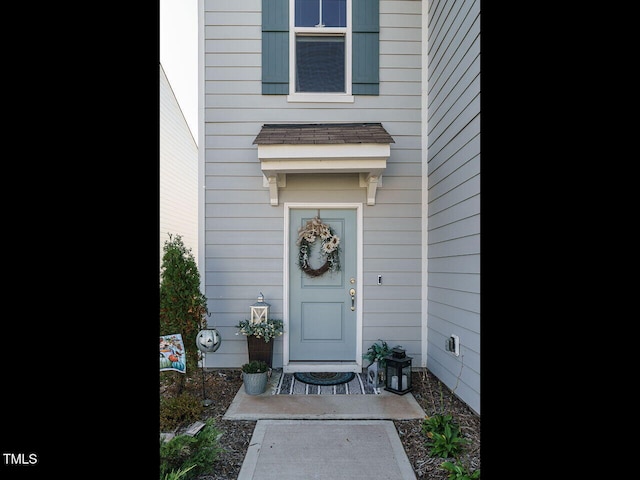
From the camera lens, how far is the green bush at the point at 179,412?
2.89 meters

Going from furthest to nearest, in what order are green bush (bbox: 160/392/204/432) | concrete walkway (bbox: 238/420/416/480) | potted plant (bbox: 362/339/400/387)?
potted plant (bbox: 362/339/400/387), green bush (bbox: 160/392/204/432), concrete walkway (bbox: 238/420/416/480)

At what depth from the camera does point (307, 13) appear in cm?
421

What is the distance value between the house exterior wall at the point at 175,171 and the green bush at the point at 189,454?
5.36 meters

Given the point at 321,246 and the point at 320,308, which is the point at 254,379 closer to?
the point at 320,308

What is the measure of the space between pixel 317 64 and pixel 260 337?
2974 mm

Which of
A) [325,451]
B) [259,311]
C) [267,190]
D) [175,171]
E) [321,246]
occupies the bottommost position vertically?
[325,451]

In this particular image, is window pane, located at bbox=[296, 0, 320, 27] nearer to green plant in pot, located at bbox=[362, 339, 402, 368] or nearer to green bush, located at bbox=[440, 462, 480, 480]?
green plant in pot, located at bbox=[362, 339, 402, 368]

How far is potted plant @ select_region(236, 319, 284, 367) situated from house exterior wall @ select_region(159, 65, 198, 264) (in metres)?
3.74

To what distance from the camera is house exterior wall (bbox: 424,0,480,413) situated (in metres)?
3.02

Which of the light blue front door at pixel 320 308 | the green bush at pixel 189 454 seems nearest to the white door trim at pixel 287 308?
the light blue front door at pixel 320 308

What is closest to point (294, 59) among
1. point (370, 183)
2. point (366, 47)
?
point (366, 47)

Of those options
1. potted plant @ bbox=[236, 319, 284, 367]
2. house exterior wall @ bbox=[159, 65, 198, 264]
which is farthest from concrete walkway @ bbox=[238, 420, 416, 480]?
house exterior wall @ bbox=[159, 65, 198, 264]
